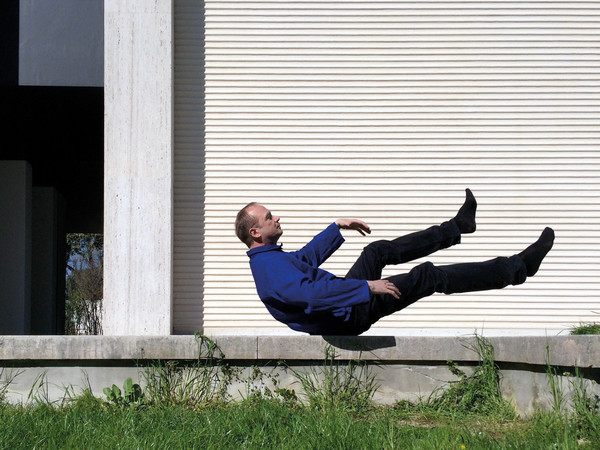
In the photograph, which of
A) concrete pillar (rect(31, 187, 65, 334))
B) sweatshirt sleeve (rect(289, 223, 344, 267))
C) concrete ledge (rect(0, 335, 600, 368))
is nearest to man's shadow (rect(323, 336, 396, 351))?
concrete ledge (rect(0, 335, 600, 368))

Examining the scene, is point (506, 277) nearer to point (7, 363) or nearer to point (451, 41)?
point (7, 363)

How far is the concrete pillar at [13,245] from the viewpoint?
10656 millimetres

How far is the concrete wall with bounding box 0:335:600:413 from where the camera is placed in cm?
414

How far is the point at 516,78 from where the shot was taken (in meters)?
7.45

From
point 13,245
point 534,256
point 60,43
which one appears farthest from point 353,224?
point 13,245

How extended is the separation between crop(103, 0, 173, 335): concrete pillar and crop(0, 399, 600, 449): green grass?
2.90m

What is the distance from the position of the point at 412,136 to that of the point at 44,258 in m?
10.1

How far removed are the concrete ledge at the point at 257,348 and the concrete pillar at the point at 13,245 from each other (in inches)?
272

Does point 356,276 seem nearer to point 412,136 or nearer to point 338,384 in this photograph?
point 338,384

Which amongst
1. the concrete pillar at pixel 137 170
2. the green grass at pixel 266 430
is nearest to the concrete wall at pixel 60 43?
the concrete pillar at pixel 137 170

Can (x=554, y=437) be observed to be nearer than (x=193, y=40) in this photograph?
Yes

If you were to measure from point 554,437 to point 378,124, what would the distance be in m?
4.81

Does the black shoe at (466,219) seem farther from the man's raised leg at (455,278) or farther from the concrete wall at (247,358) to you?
the concrete wall at (247,358)

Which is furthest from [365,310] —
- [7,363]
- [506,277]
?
[7,363]
